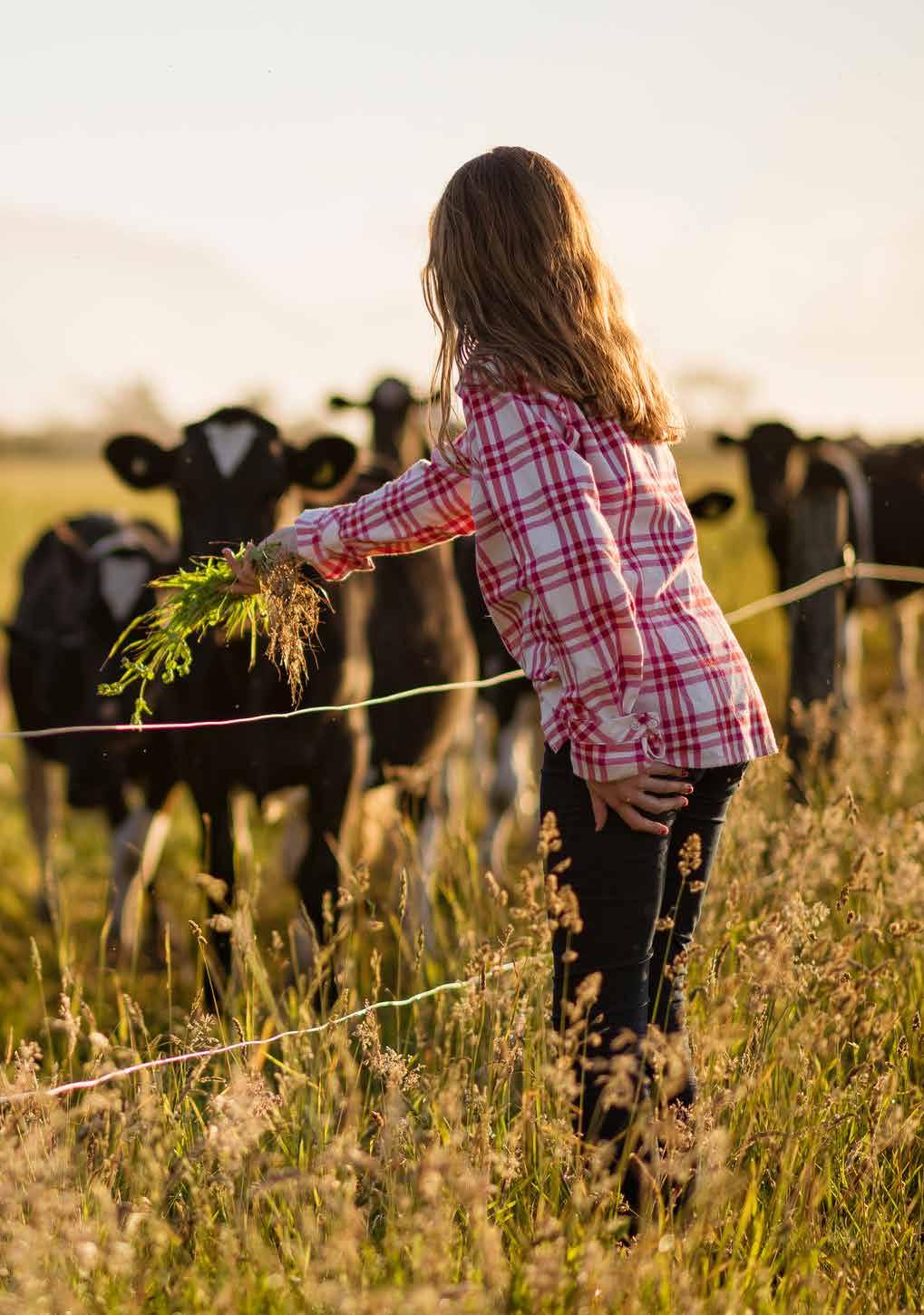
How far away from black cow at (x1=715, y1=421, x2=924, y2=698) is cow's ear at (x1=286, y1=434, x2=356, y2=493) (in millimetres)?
5046

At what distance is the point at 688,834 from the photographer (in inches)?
104

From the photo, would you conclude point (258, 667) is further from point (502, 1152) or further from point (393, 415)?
point (502, 1152)

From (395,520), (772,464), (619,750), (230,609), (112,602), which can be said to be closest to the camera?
(619,750)

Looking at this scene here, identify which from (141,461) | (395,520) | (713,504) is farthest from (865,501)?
(395,520)

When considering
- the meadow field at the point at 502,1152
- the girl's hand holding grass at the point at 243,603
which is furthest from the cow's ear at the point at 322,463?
the girl's hand holding grass at the point at 243,603

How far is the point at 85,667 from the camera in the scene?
20.8ft

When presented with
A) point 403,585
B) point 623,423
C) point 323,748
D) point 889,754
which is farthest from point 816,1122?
point 403,585

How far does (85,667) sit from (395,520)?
399 centimetres

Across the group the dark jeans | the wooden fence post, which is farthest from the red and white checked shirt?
the wooden fence post

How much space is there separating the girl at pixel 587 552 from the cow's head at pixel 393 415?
4088 mm

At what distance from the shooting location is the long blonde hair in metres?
2.48

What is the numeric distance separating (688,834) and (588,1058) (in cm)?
46

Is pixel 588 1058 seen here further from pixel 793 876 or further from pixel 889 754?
pixel 889 754

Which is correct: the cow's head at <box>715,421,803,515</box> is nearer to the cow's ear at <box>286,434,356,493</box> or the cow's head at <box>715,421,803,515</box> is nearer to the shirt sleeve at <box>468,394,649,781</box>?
the cow's ear at <box>286,434,356,493</box>
